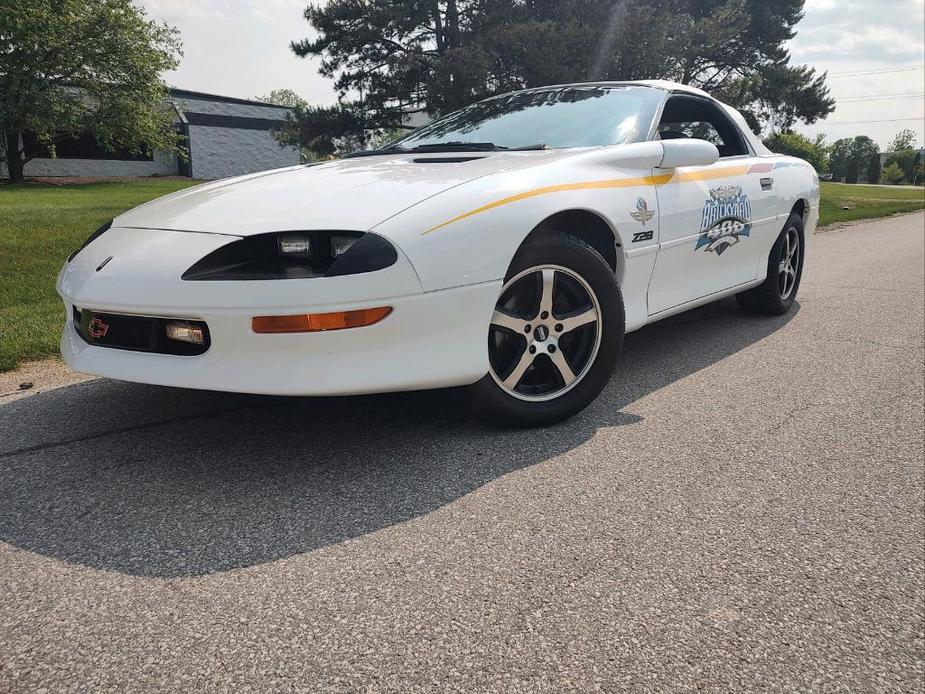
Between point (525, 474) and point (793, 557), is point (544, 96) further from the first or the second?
point (793, 557)

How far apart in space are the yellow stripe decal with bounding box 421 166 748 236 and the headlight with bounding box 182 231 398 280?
0.64 feet

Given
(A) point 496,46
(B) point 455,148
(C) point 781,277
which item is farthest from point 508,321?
(A) point 496,46

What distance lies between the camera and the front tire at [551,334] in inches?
106

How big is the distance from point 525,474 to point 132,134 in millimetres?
30352

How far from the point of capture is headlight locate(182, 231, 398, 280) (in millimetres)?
2264

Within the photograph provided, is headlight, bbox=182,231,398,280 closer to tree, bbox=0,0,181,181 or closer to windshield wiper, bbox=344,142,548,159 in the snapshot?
windshield wiper, bbox=344,142,548,159

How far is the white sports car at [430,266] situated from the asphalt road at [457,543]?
0.33 m

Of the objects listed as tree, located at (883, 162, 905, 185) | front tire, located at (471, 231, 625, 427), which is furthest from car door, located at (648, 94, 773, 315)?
tree, located at (883, 162, 905, 185)

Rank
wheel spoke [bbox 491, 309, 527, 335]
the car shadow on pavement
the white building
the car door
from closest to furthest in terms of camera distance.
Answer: the car shadow on pavement → wheel spoke [bbox 491, 309, 527, 335] → the car door → the white building

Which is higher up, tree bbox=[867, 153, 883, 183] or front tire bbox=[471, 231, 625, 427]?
tree bbox=[867, 153, 883, 183]

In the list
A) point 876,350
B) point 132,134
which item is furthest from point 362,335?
point 132,134

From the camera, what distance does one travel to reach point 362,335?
2.30 metres

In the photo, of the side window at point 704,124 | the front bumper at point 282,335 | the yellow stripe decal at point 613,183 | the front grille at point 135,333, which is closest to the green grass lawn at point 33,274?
the front grille at point 135,333

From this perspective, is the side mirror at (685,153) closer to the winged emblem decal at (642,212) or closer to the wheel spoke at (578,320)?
the winged emblem decal at (642,212)
